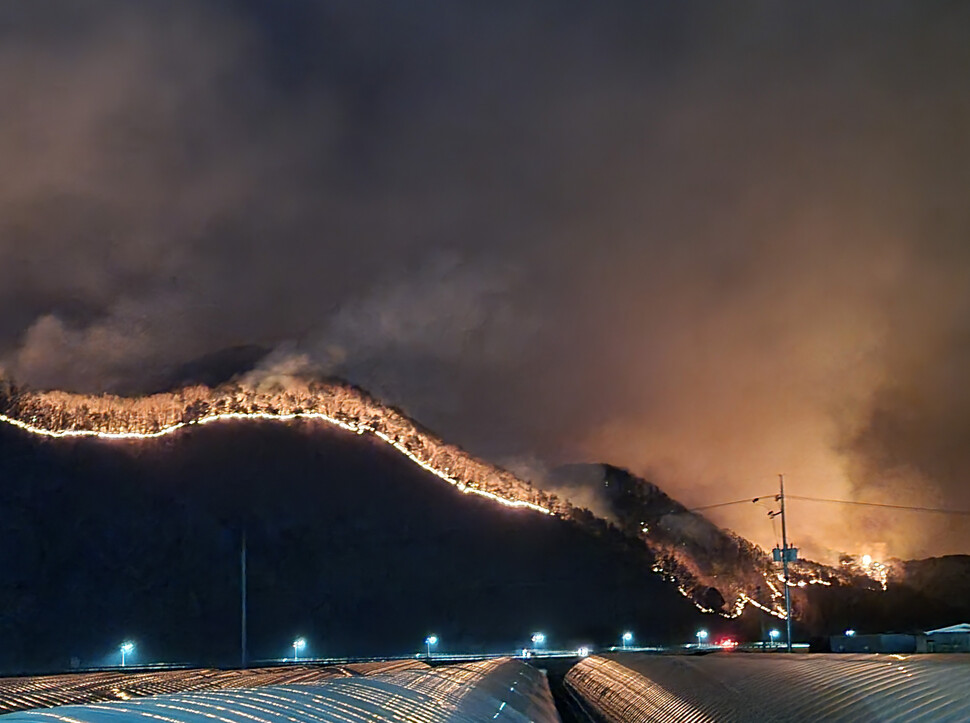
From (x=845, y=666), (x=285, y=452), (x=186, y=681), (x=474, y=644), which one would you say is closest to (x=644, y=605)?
(x=474, y=644)

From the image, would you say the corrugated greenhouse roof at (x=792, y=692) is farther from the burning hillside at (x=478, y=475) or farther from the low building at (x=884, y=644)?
the burning hillside at (x=478, y=475)

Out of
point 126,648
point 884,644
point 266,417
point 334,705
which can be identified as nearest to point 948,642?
point 884,644

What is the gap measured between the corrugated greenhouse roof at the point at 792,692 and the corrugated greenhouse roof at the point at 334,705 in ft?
11.0

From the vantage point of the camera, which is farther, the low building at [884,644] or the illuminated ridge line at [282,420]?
the illuminated ridge line at [282,420]

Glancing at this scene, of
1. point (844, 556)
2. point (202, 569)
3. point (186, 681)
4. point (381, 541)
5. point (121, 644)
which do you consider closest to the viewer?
point (186, 681)

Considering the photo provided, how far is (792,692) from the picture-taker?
1988 centimetres

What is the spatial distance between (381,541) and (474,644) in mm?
9399

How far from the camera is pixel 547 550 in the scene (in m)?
72.2

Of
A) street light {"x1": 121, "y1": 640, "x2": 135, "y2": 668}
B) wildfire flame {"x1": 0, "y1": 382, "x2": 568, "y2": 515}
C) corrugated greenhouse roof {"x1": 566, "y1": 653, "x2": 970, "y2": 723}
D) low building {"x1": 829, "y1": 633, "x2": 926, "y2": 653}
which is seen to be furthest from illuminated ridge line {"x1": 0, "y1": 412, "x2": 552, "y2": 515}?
corrugated greenhouse roof {"x1": 566, "y1": 653, "x2": 970, "y2": 723}

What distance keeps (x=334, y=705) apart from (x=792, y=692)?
9115 millimetres

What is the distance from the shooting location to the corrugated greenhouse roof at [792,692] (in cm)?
1636

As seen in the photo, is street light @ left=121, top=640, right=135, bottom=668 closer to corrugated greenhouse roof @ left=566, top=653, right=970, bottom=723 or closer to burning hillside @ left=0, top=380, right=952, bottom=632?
burning hillside @ left=0, top=380, right=952, bottom=632

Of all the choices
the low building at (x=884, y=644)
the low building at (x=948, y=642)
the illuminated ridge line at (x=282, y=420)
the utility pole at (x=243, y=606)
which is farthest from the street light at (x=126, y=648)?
the low building at (x=948, y=642)

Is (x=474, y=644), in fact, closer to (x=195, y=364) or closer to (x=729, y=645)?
(x=729, y=645)
